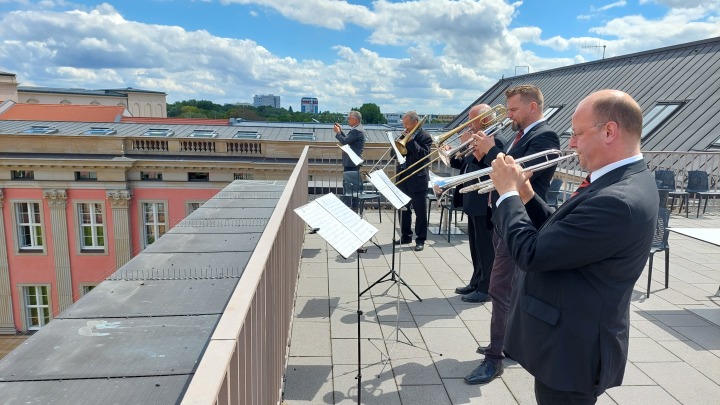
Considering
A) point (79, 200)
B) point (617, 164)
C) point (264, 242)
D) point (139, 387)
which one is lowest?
point (79, 200)

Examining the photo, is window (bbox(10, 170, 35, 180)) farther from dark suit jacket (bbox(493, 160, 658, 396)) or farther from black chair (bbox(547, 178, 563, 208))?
dark suit jacket (bbox(493, 160, 658, 396))

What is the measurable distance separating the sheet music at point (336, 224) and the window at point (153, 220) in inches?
1164

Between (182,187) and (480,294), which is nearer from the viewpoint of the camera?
(480,294)

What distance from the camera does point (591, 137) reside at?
2.18 metres

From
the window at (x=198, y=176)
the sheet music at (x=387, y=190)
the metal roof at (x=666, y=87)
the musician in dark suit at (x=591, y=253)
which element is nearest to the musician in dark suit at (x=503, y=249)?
the sheet music at (x=387, y=190)

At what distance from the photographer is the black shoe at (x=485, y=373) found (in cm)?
408

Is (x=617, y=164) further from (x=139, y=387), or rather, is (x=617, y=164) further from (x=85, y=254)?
(x=85, y=254)

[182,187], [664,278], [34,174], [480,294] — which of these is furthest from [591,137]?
[34,174]

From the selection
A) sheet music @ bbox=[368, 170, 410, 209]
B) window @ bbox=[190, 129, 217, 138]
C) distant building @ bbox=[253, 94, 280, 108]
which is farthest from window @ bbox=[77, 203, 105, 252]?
distant building @ bbox=[253, 94, 280, 108]

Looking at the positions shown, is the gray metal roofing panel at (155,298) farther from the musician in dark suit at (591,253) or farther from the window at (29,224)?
the window at (29,224)

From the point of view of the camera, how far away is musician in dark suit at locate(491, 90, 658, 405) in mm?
2045

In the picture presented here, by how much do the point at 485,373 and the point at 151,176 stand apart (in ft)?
98.2

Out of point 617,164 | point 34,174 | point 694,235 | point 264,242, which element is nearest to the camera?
point 617,164

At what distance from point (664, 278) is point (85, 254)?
30457 millimetres
